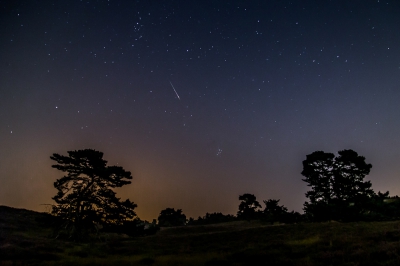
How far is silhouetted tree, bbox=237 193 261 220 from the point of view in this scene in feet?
210

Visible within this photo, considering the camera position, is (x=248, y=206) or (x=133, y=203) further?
(x=248, y=206)

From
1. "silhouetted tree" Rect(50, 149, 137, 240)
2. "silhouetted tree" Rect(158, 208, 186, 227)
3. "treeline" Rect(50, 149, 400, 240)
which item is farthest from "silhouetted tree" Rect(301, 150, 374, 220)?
"silhouetted tree" Rect(158, 208, 186, 227)

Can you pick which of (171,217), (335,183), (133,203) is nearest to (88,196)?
(133,203)

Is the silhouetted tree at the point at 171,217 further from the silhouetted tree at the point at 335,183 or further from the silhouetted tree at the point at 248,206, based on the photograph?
the silhouetted tree at the point at 335,183

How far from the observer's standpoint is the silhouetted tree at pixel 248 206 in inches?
2525

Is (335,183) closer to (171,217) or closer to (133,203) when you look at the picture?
(133,203)

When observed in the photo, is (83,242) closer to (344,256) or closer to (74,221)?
(74,221)

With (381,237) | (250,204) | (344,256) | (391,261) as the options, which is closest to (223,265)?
(344,256)

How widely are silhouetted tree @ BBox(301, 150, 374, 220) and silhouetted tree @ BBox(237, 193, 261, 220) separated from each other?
26743mm

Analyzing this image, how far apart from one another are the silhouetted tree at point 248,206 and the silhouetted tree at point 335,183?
1053 inches

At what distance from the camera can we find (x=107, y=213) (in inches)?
958

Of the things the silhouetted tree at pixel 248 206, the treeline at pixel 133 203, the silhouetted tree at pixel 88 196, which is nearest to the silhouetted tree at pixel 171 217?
the silhouetted tree at pixel 248 206

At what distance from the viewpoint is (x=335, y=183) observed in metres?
38.0

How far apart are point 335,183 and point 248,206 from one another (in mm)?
30217
